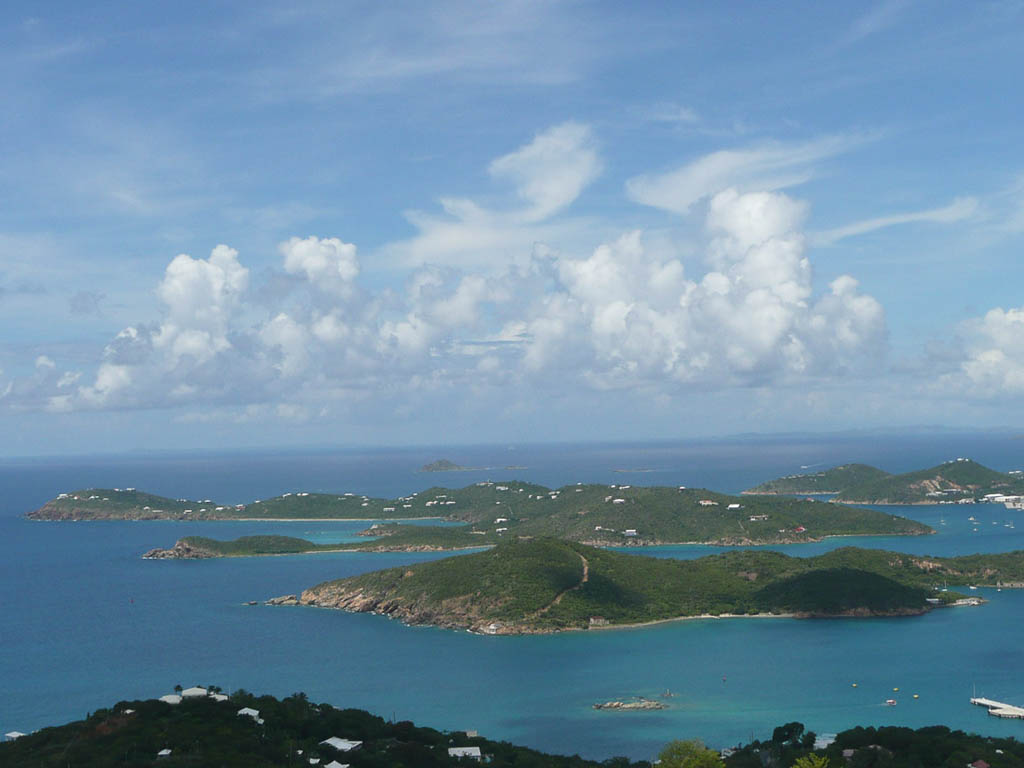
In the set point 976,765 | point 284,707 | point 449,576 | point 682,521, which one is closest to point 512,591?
Result: point 449,576

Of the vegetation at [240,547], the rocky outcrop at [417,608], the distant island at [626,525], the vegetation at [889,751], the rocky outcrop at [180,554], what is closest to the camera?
the vegetation at [889,751]

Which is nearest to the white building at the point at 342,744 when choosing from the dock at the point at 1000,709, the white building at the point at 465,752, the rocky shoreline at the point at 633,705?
the white building at the point at 465,752

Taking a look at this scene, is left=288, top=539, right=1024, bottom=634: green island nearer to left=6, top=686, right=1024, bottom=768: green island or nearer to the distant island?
the distant island

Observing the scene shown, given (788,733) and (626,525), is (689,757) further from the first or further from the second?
(626,525)

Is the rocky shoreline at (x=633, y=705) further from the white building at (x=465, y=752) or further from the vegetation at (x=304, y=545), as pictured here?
the vegetation at (x=304, y=545)

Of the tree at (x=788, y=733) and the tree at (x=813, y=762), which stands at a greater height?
the tree at (x=813, y=762)

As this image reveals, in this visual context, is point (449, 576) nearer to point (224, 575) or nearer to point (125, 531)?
point (224, 575)
